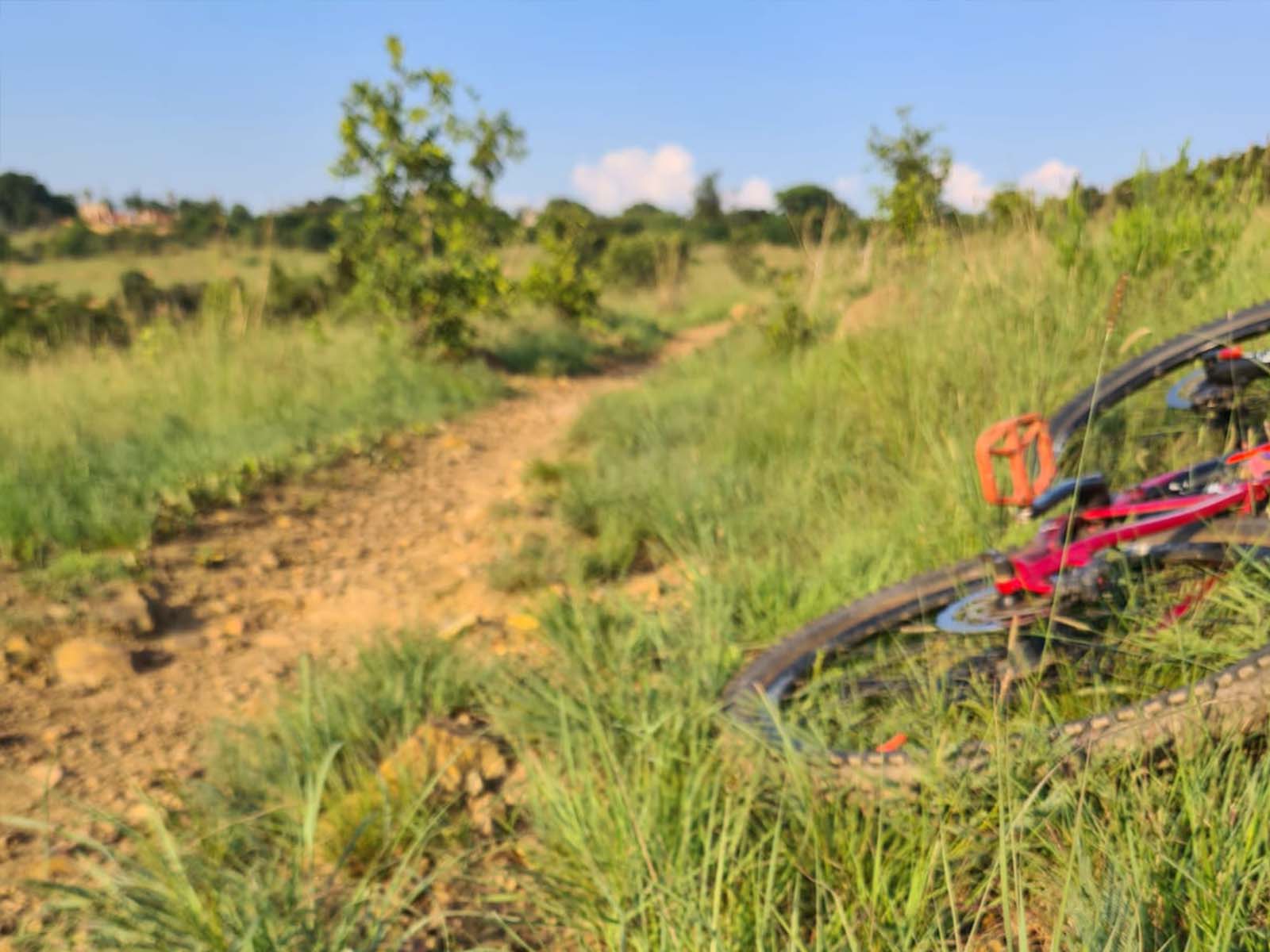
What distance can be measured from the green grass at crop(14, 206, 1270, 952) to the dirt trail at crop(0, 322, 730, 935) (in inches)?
13.3

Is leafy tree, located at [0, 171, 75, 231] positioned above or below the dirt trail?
above

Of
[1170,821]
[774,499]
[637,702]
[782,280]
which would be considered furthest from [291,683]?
[782,280]

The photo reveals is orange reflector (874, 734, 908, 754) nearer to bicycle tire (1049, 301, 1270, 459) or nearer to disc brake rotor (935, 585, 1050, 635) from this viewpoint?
disc brake rotor (935, 585, 1050, 635)

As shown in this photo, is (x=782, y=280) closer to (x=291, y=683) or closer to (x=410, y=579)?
(x=410, y=579)

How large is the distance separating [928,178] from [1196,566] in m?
6.45

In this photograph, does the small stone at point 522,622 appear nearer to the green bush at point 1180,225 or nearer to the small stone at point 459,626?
the small stone at point 459,626

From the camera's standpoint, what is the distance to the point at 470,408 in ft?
24.8

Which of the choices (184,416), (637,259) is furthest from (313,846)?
(637,259)

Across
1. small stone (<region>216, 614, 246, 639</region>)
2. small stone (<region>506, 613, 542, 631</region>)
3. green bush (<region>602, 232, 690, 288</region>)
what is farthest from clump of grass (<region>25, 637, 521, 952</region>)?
green bush (<region>602, 232, 690, 288</region>)

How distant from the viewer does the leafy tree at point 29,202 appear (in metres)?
16.0

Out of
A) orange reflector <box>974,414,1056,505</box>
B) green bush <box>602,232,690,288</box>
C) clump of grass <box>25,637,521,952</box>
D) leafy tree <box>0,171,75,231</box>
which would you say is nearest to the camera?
clump of grass <box>25,637,521,952</box>

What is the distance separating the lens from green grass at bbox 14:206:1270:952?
1.33 meters

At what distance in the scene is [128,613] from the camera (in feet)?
11.2

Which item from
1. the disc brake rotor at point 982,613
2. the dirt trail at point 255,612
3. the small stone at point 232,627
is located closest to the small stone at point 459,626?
the dirt trail at point 255,612
